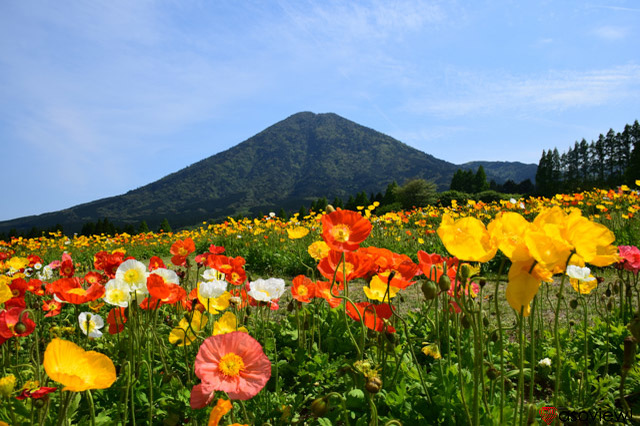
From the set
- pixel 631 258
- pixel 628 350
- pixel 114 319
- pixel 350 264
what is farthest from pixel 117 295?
pixel 631 258

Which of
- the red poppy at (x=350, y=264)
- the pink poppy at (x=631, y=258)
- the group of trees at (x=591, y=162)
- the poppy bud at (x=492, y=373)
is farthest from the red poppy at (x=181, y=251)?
the group of trees at (x=591, y=162)

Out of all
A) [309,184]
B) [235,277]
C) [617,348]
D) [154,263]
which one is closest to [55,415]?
[154,263]

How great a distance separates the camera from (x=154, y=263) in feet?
6.15

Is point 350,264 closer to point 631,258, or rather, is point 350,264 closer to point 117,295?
point 117,295

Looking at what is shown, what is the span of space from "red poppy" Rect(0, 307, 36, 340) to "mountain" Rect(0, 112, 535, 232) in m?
112

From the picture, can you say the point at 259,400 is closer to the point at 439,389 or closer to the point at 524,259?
the point at 439,389

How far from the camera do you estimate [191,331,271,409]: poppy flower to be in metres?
0.87

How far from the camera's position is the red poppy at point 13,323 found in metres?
1.22

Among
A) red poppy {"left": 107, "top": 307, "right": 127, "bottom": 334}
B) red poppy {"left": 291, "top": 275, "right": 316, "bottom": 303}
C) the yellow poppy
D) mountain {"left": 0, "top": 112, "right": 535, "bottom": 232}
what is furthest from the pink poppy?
mountain {"left": 0, "top": 112, "right": 535, "bottom": 232}

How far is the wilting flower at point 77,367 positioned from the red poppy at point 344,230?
65cm

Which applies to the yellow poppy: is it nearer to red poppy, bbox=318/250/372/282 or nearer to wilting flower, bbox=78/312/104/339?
red poppy, bbox=318/250/372/282

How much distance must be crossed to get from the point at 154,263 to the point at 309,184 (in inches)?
5398

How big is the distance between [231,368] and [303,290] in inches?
39.5

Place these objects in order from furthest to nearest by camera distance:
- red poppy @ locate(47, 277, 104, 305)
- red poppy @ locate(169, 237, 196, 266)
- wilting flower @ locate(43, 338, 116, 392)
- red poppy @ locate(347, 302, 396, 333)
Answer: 1. red poppy @ locate(169, 237, 196, 266)
2. red poppy @ locate(47, 277, 104, 305)
3. red poppy @ locate(347, 302, 396, 333)
4. wilting flower @ locate(43, 338, 116, 392)
